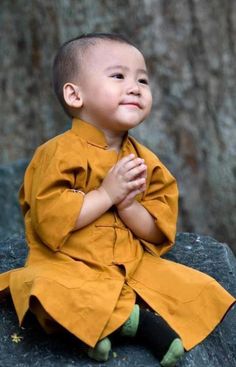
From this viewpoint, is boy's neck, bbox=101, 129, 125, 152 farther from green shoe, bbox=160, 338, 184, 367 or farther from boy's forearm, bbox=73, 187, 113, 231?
green shoe, bbox=160, 338, 184, 367

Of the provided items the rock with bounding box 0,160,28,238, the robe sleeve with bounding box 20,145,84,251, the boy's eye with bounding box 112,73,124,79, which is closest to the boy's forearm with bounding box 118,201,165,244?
the robe sleeve with bounding box 20,145,84,251

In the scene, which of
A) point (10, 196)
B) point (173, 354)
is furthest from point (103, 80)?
point (10, 196)

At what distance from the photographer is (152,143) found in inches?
232

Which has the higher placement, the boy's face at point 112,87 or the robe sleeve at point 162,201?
the boy's face at point 112,87

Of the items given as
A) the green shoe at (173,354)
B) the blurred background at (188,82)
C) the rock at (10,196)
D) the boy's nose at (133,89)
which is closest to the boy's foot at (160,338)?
the green shoe at (173,354)

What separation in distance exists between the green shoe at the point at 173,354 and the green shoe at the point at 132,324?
0.45 ft

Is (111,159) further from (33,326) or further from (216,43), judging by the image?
(216,43)

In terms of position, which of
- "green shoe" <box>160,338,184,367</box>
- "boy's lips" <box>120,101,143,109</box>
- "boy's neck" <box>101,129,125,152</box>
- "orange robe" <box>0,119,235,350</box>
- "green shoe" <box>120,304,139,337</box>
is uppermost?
"boy's lips" <box>120,101,143,109</box>

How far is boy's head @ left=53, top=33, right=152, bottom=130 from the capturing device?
3352 millimetres

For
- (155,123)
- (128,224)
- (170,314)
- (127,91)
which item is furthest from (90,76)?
(155,123)

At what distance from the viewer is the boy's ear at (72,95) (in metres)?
3.40

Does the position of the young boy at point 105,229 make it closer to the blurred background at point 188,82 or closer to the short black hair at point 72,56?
the short black hair at point 72,56

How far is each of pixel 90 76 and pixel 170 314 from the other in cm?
88

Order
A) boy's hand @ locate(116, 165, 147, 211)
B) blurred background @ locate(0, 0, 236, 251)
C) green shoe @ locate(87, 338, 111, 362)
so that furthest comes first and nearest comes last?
blurred background @ locate(0, 0, 236, 251) < boy's hand @ locate(116, 165, 147, 211) < green shoe @ locate(87, 338, 111, 362)
